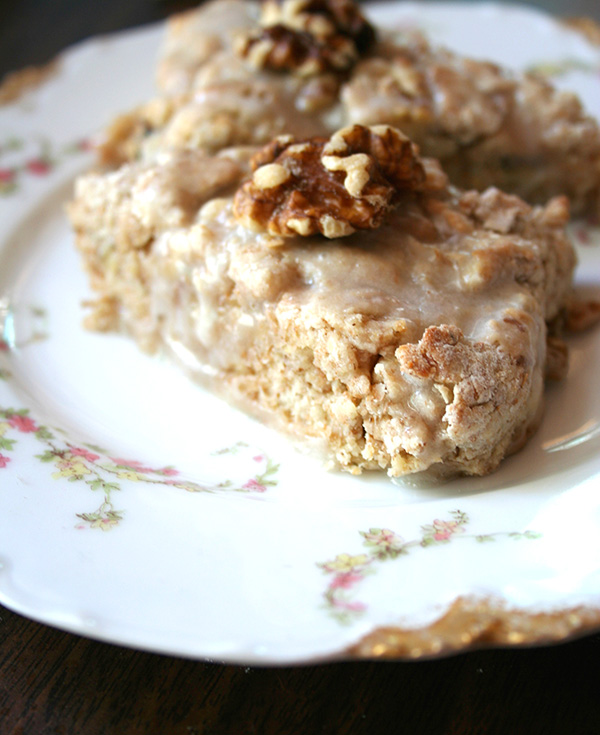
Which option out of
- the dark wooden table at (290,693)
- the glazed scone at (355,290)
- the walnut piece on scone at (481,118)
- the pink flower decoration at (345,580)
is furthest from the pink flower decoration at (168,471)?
the walnut piece on scone at (481,118)

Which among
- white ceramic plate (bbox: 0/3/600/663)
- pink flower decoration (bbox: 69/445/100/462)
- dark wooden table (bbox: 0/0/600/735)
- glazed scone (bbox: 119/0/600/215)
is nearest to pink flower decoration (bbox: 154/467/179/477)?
white ceramic plate (bbox: 0/3/600/663)

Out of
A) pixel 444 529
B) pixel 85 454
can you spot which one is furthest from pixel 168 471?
pixel 444 529

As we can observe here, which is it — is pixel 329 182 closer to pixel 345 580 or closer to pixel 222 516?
pixel 222 516

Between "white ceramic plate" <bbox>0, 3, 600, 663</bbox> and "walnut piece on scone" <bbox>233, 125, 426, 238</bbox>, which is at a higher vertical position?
"walnut piece on scone" <bbox>233, 125, 426, 238</bbox>

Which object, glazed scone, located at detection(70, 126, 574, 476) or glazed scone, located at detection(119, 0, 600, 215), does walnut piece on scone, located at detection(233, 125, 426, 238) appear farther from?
glazed scone, located at detection(119, 0, 600, 215)

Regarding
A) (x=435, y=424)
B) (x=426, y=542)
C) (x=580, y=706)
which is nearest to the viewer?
(x=580, y=706)

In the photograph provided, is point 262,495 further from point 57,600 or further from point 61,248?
point 61,248

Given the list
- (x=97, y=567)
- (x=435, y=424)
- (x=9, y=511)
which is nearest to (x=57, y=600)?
(x=97, y=567)
